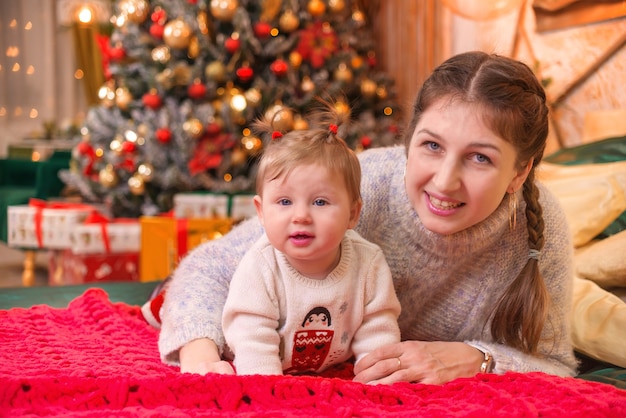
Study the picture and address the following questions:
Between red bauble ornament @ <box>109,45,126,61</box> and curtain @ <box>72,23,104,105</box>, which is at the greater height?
curtain @ <box>72,23,104,105</box>

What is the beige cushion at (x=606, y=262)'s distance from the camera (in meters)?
1.61

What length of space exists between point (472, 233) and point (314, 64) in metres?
2.59

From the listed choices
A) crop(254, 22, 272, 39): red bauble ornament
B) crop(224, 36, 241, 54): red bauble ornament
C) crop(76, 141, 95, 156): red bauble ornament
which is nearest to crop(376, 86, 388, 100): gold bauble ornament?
crop(254, 22, 272, 39): red bauble ornament

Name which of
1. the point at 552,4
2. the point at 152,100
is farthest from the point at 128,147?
the point at 552,4

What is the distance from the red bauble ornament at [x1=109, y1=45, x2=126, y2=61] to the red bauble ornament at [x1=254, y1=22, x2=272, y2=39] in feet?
2.44

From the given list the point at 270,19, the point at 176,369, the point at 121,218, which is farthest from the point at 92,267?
the point at 176,369

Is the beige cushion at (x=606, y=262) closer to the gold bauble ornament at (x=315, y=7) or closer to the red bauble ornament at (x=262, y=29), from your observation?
the red bauble ornament at (x=262, y=29)

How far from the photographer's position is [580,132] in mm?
2824

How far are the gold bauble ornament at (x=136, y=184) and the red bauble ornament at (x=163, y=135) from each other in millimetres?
239

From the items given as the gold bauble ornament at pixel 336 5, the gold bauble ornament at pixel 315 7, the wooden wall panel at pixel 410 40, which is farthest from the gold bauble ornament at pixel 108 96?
the wooden wall panel at pixel 410 40

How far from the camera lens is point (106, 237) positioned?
11.4ft

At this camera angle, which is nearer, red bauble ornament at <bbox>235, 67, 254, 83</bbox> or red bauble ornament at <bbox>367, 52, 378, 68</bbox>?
red bauble ornament at <bbox>235, 67, 254, 83</bbox>

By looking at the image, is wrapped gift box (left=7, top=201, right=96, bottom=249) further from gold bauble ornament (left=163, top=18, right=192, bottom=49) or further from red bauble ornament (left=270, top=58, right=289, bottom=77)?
red bauble ornament (left=270, top=58, right=289, bottom=77)

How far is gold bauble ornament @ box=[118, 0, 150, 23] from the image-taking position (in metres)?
3.59
